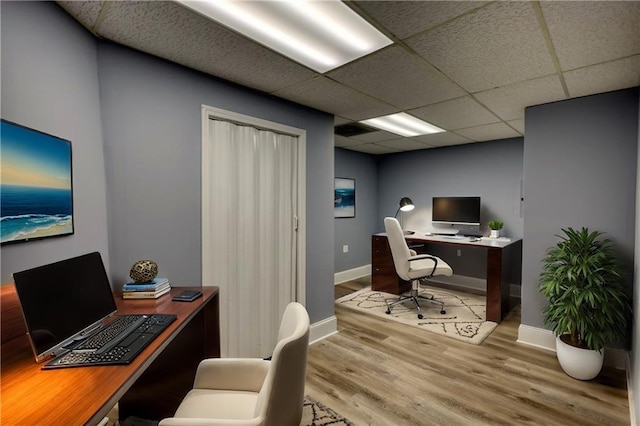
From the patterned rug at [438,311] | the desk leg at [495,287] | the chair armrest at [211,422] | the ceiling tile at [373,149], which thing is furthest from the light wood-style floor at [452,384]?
the ceiling tile at [373,149]

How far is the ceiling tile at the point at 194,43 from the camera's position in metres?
1.46

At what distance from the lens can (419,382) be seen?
2260 millimetres

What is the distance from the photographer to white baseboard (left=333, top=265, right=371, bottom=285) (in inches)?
199

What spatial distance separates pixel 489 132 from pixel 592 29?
8.09ft

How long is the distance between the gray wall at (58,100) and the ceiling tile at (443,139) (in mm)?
3714

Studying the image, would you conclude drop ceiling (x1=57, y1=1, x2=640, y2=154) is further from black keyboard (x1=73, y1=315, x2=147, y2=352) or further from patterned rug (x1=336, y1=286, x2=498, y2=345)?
patterned rug (x1=336, y1=286, x2=498, y2=345)

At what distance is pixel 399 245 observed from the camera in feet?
11.5

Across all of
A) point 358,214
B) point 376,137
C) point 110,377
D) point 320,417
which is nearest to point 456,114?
point 376,137

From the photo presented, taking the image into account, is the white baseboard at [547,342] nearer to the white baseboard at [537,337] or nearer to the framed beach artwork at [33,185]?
the white baseboard at [537,337]

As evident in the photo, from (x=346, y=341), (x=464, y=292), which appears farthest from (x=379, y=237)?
(x=346, y=341)

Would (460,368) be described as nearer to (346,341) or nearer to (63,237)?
(346,341)

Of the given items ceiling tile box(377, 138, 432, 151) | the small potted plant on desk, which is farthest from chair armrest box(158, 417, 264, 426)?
the small potted plant on desk

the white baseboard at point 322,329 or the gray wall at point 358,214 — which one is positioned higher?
the gray wall at point 358,214

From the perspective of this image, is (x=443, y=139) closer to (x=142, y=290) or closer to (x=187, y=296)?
(x=187, y=296)
